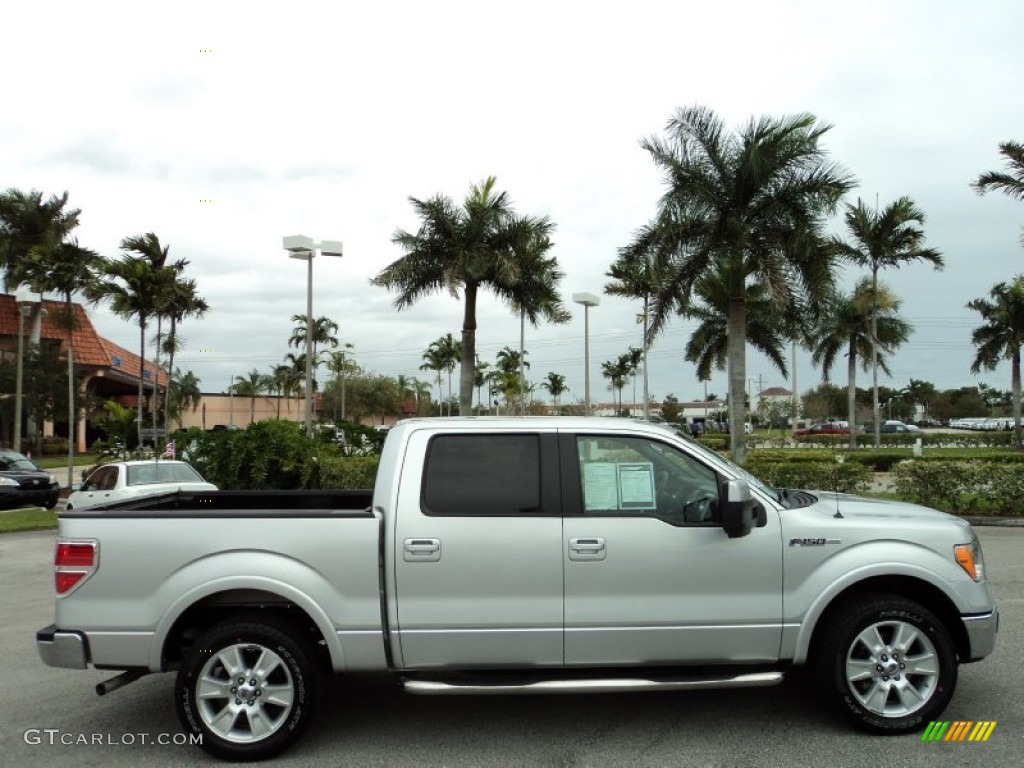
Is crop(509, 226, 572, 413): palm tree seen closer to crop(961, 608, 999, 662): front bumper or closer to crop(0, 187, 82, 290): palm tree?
crop(961, 608, 999, 662): front bumper

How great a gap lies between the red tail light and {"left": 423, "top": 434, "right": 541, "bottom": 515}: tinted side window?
1.79 meters

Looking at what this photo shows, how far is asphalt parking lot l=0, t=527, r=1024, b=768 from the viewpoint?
4.37 metres

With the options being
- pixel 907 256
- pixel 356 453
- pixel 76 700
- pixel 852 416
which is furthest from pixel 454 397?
pixel 76 700

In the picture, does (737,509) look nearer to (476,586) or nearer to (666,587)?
(666,587)

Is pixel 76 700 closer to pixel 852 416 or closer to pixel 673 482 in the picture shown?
pixel 673 482

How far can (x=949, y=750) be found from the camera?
4387mm

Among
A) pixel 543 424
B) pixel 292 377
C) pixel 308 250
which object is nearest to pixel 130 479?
pixel 308 250

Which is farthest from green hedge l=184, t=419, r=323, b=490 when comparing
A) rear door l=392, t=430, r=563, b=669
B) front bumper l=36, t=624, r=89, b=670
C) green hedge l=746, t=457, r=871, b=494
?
rear door l=392, t=430, r=563, b=669

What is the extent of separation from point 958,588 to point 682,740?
1754mm

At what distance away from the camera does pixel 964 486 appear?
15.4m

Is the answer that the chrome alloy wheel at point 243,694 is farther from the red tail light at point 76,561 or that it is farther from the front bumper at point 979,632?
the front bumper at point 979,632

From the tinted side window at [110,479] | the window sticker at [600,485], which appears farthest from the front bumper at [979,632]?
the tinted side window at [110,479]

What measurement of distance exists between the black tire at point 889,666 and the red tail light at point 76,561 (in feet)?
13.2

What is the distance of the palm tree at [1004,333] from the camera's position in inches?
1661
